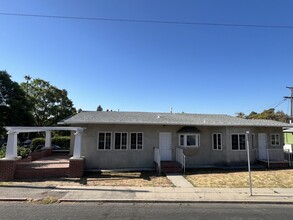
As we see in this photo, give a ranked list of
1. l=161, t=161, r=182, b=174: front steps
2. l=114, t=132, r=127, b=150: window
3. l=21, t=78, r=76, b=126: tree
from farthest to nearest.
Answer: l=21, t=78, r=76, b=126: tree
l=114, t=132, r=127, b=150: window
l=161, t=161, r=182, b=174: front steps

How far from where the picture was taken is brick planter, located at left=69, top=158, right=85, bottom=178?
13.4m

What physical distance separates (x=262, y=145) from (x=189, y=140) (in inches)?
254

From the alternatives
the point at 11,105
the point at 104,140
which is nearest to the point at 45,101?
the point at 11,105

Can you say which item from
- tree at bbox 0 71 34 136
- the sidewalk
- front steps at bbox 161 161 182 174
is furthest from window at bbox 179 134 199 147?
tree at bbox 0 71 34 136

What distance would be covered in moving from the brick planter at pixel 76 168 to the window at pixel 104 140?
292cm

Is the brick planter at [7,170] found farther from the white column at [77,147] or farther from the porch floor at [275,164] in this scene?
the porch floor at [275,164]

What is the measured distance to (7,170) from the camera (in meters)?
12.5

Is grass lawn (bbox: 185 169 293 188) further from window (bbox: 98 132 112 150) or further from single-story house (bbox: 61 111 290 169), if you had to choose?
window (bbox: 98 132 112 150)

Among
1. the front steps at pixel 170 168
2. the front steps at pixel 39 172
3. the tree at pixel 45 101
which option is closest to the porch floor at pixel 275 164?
the front steps at pixel 170 168

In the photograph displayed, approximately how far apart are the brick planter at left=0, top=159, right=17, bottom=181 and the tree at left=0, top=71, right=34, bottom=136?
20570mm

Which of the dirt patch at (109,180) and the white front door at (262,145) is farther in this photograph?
the white front door at (262,145)

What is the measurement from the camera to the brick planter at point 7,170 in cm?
1244

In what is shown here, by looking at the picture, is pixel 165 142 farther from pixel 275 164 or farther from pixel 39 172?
pixel 39 172

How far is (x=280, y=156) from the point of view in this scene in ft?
59.7
